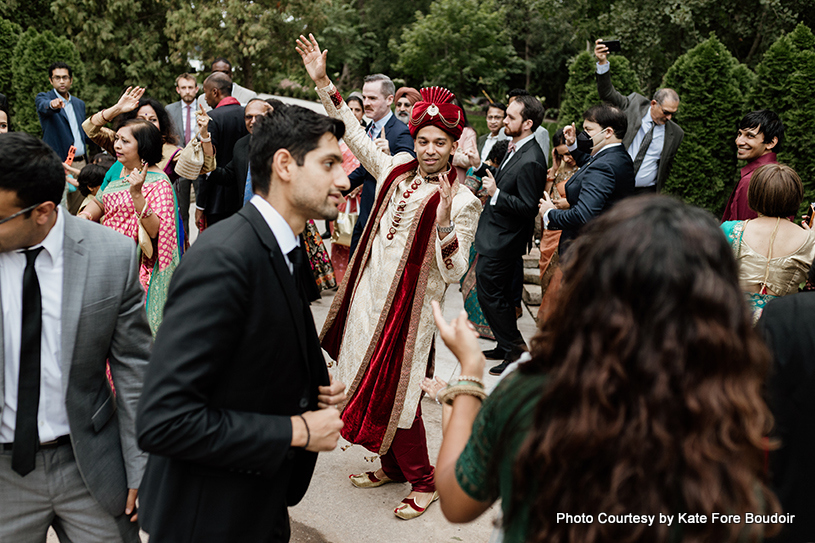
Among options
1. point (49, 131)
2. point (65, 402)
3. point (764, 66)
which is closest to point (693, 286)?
point (65, 402)

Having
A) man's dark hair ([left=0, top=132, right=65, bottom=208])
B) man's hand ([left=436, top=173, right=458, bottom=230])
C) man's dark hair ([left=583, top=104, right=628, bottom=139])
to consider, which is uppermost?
man's dark hair ([left=583, top=104, right=628, bottom=139])

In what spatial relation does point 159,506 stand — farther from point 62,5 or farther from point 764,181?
point 62,5

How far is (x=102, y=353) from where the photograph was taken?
1866 millimetres

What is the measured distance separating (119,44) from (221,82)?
1369cm

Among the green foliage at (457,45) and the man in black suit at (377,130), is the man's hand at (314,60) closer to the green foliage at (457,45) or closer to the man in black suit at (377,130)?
the man in black suit at (377,130)

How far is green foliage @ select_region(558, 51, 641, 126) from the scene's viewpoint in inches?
355

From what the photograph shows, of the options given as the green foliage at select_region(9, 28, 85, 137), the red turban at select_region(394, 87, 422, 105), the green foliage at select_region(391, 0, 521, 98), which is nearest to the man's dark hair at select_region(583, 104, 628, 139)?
the red turban at select_region(394, 87, 422, 105)

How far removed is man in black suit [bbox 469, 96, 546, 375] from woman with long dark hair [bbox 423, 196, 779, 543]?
3623 mm

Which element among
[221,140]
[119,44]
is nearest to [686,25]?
[221,140]

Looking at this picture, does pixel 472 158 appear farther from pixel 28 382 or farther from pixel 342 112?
pixel 28 382

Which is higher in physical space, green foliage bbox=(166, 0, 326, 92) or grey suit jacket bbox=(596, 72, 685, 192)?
green foliage bbox=(166, 0, 326, 92)

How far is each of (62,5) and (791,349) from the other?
64.2 ft

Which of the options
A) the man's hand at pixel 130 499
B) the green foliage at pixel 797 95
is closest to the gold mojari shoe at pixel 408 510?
the man's hand at pixel 130 499

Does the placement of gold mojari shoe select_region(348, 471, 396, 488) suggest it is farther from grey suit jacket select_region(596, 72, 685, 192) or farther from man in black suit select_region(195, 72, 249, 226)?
grey suit jacket select_region(596, 72, 685, 192)
